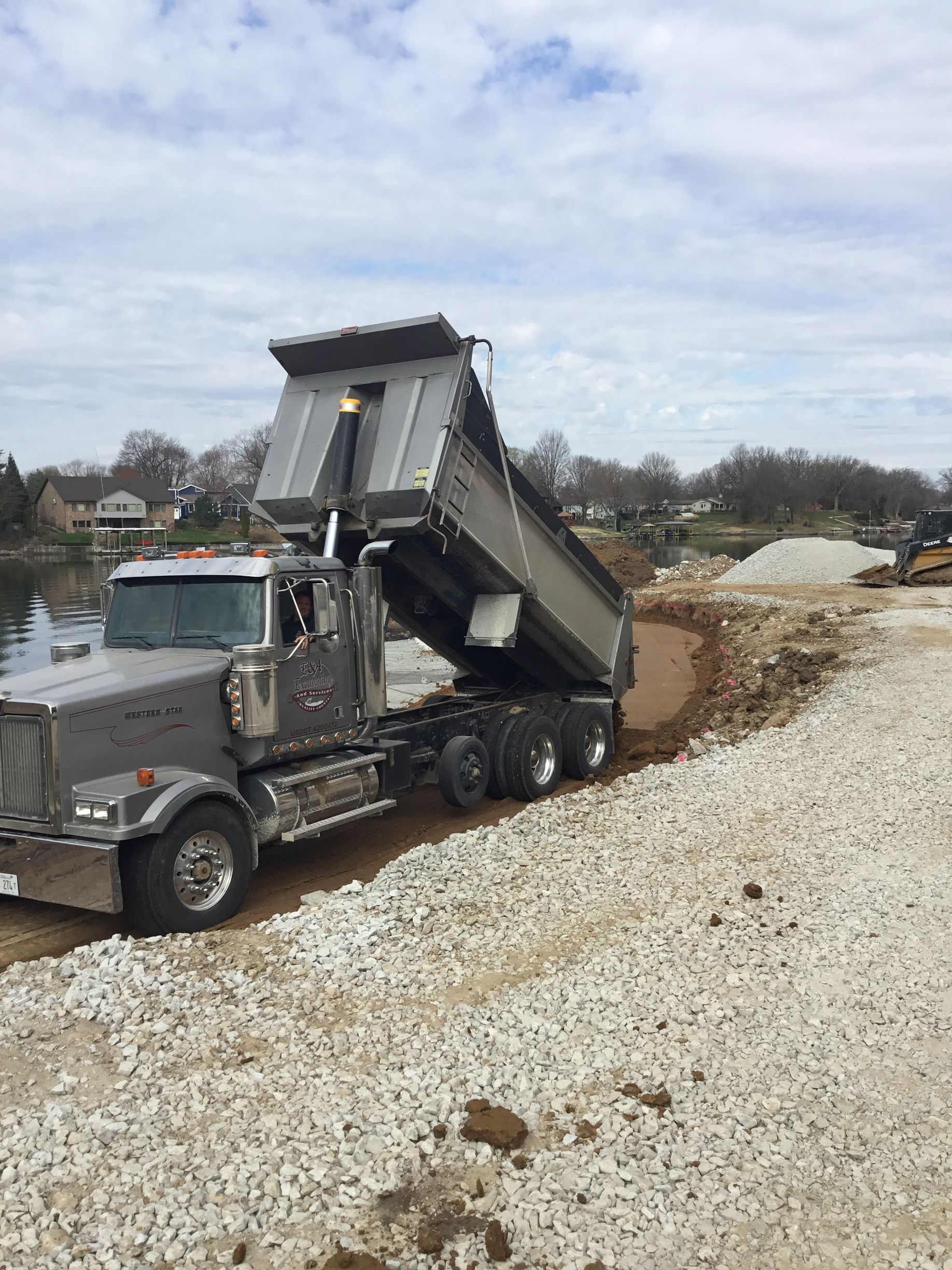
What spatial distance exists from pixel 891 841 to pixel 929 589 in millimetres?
25290

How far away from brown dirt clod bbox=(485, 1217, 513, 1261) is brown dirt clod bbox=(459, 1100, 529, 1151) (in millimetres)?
546

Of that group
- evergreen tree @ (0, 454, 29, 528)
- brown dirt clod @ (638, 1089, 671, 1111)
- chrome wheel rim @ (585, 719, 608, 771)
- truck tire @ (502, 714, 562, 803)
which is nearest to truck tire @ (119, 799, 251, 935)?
brown dirt clod @ (638, 1089, 671, 1111)

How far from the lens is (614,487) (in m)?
136

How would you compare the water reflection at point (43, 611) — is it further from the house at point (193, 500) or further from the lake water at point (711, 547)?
the lake water at point (711, 547)

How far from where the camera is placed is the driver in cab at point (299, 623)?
324 inches

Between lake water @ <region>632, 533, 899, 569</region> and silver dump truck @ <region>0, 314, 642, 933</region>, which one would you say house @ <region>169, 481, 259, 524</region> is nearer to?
lake water @ <region>632, 533, 899, 569</region>

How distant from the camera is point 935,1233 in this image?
4.00 m

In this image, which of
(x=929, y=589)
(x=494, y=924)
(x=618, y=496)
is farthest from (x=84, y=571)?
(x=618, y=496)

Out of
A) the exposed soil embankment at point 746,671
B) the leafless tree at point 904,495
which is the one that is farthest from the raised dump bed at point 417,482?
the leafless tree at point 904,495

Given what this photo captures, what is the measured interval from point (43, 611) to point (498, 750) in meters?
36.8

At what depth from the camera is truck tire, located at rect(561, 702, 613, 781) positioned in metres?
11.9

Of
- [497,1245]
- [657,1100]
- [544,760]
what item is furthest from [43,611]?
[497,1245]

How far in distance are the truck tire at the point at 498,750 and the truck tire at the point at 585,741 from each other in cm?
100

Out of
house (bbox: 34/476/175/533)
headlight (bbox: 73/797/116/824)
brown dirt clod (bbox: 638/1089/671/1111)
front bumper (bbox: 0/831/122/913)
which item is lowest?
brown dirt clod (bbox: 638/1089/671/1111)
